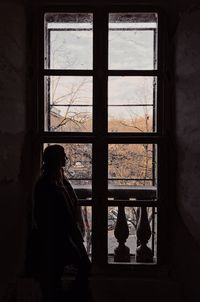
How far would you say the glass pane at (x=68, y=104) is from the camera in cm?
241

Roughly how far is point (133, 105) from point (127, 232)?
27.1 inches

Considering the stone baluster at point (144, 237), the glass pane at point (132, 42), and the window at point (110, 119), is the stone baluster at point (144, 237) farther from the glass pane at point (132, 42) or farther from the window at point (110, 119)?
the glass pane at point (132, 42)

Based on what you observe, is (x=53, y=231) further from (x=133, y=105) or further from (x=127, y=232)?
(x=133, y=105)

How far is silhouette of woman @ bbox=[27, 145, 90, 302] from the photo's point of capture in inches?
70.4

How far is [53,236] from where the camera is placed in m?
1.80

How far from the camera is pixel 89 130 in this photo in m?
2.41

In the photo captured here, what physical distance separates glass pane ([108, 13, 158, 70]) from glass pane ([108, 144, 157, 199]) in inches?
17.2

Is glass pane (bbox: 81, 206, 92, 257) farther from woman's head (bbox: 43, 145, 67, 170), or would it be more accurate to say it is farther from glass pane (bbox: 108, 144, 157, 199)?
woman's head (bbox: 43, 145, 67, 170)

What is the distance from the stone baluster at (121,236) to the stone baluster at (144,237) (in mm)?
65

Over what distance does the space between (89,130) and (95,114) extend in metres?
0.10
